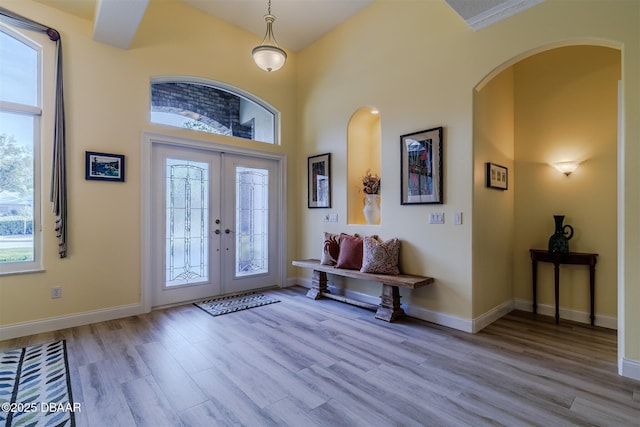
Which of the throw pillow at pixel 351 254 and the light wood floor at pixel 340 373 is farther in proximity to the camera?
the throw pillow at pixel 351 254

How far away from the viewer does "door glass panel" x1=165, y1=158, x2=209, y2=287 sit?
403cm

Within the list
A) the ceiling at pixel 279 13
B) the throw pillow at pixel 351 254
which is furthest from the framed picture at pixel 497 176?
the throw pillow at pixel 351 254

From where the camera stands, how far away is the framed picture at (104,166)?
3.37 m

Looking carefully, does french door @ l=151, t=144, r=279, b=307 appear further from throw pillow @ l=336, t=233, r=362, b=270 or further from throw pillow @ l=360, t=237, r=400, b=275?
throw pillow @ l=360, t=237, r=400, b=275

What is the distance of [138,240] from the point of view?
371 cm

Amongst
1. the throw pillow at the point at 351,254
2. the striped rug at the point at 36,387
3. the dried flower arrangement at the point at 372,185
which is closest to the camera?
the striped rug at the point at 36,387

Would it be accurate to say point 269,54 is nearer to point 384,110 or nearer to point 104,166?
point 384,110

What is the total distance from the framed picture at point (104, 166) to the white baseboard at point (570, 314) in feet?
16.9

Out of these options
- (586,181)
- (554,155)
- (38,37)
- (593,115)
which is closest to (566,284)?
(586,181)

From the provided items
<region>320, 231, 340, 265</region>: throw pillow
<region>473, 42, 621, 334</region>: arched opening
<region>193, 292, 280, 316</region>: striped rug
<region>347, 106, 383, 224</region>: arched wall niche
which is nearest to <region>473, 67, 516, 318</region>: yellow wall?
<region>473, 42, 621, 334</region>: arched opening

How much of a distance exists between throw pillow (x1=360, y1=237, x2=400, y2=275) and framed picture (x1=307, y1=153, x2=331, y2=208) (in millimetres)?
1194

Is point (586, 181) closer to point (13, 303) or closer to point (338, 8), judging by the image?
point (338, 8)

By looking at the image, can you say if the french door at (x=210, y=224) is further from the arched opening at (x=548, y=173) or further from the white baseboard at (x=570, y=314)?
the white baseboard at (x=570, y=314)

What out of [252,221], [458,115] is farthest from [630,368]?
[252,221]
